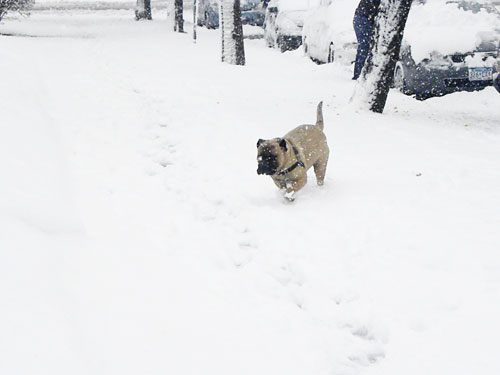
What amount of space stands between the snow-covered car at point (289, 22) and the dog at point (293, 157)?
12419mm

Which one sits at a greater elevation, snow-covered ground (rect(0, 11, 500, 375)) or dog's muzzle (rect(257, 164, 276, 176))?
dog's muzzle (rect(257, 164, 276, 176))

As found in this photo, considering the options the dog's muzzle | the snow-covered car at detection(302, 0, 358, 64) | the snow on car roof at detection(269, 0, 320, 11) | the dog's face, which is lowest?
the dog's muzzle

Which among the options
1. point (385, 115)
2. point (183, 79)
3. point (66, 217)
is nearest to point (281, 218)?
point (66, 217)

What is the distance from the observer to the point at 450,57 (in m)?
8.86

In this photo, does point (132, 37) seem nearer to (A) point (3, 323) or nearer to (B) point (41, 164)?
(B) point (41, 164)

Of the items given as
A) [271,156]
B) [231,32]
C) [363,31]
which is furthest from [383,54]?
[231,32]

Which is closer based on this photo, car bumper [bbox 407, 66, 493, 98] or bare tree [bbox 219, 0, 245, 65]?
car bumper [bbox 407, 66, 493, 98]

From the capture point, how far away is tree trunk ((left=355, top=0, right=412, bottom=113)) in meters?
7.87

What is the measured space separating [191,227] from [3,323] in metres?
2.12

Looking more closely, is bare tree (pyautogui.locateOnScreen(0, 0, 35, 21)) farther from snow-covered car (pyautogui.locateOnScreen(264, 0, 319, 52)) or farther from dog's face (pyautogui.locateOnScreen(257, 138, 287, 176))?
dog's face (pyautogui.locateOnScreen(257, 138, 287, 176))

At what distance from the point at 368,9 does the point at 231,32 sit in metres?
4.25

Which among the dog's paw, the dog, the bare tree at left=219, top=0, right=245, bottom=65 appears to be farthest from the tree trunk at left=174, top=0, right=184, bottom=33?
the dog's paw

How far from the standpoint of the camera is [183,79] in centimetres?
1077

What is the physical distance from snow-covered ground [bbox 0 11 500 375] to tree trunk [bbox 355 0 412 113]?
627mm
